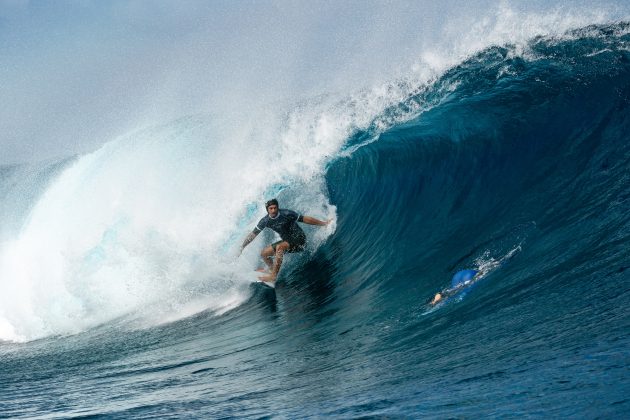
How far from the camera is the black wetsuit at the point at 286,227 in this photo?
9516 millimetres

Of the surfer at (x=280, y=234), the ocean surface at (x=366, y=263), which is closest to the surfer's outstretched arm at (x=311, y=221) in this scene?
the surfer at (x=280, y=234)

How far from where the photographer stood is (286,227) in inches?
380

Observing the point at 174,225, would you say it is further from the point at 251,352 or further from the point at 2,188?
the point at 2,188

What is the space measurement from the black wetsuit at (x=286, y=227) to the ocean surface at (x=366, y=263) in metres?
0.56

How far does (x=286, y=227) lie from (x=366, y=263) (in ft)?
5.12

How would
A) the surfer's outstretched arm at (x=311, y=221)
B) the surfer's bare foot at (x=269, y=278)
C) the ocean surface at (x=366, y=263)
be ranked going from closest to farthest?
the ocean surface at (x=366, y=263) → the surfer's bare foot at (x=269, y=278) → the surfer's outstretched arm at (x=311, y=221)

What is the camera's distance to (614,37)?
42.6 ft

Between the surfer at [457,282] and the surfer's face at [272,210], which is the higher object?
the surfer's face at [272,210]

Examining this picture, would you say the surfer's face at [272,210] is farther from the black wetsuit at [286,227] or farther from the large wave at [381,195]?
the large wave at [381,195]

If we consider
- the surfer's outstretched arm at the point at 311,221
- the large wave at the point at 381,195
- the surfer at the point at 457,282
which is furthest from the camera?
the surfer's outstretched arm at the point at 311,221

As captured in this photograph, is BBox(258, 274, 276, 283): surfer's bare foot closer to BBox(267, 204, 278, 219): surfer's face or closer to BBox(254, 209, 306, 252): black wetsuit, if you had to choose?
BBox(254, 209, 306, 252): black wetsuit

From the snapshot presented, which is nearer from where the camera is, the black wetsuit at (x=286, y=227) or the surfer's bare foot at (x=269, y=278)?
the black wetsuit at (x=286, y=227)

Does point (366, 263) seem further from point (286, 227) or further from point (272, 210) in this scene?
point (272, 210)

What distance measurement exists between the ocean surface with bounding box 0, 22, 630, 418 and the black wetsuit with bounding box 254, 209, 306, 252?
557 mm
